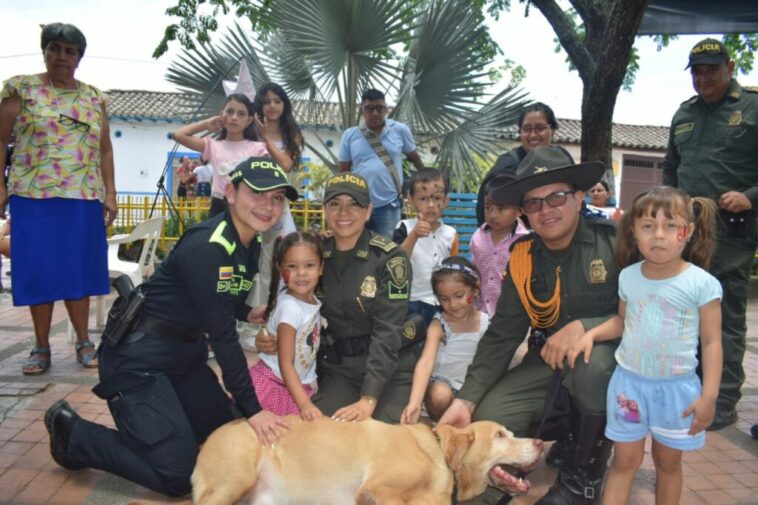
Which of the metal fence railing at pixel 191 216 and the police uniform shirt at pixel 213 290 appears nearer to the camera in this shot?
the police uniform shirt at pixel 213 290

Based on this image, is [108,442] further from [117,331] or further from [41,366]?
[41,366]

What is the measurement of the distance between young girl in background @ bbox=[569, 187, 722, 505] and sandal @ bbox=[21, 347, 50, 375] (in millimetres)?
4000

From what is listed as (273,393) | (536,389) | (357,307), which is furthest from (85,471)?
(536,389)

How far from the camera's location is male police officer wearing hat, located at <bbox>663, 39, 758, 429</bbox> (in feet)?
12.4

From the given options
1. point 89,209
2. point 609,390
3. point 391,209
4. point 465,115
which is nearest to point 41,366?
A: point 89,209

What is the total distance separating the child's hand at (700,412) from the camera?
2.30 meters

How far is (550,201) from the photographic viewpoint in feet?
9.42

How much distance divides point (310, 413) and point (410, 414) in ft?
1.64

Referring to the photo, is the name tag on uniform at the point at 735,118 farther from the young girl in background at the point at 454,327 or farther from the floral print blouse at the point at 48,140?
the floral print blouse at the point at 48,140

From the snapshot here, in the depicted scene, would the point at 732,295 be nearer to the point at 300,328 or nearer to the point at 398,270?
the point at 398,270

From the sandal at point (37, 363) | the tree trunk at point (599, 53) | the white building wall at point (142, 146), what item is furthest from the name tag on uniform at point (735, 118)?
the white building wall at point (142, 146)

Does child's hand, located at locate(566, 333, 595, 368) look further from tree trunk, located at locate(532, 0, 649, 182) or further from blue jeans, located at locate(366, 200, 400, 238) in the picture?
tree trunk, located at locate(532, 0, 649, 182)

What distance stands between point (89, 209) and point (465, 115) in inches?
184

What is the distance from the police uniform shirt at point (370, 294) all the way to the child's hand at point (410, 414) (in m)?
0.20
